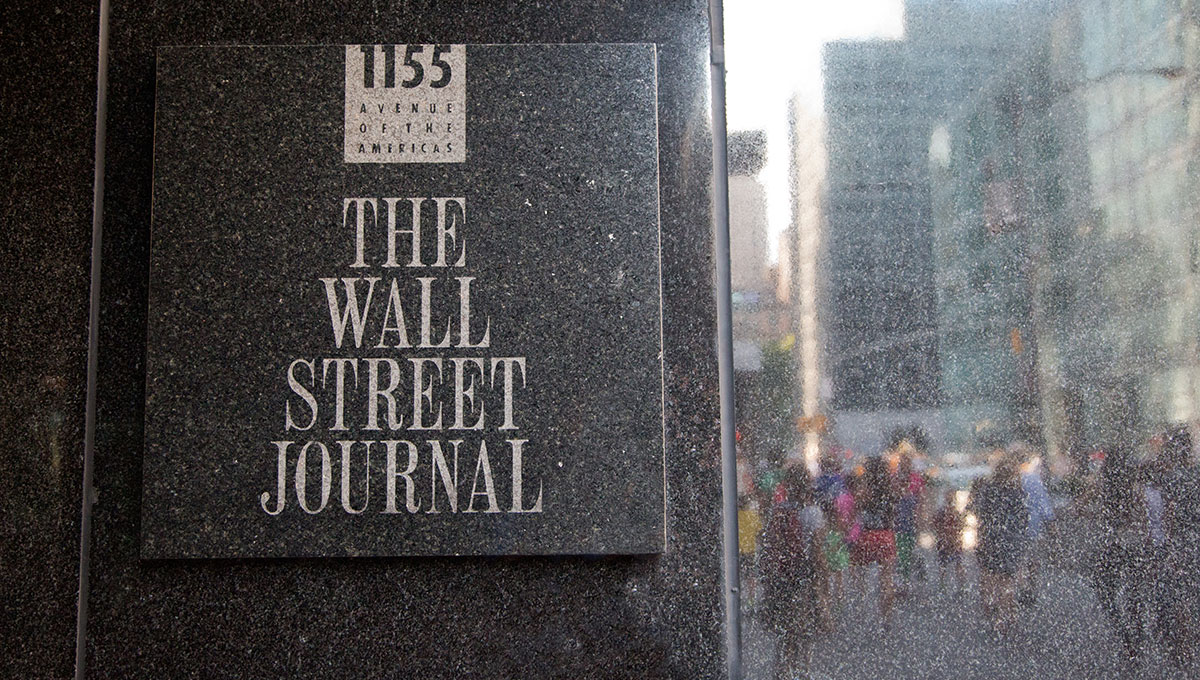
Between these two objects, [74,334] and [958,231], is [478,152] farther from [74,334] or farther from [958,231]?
[958,231]

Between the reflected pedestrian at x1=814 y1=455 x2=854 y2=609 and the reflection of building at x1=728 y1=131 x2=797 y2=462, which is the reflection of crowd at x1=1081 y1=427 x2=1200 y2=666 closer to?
the reflected pedestrian at x1=814 y1=455 x2=854 y2=609

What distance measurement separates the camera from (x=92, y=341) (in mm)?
1664

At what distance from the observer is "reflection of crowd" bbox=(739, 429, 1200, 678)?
1660 mm

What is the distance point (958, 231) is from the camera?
1.75 m

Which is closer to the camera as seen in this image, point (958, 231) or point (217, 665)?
point (217, 665)

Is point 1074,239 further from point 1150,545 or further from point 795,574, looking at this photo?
point 795,574

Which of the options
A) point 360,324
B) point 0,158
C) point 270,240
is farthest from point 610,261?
point 0,158

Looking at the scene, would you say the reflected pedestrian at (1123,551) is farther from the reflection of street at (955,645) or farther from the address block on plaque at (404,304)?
the address block on plaque at (404,304)

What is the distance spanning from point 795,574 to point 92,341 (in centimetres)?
135

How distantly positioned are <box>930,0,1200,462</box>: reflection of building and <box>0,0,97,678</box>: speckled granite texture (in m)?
1.61

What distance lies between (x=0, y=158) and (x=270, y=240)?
551mm

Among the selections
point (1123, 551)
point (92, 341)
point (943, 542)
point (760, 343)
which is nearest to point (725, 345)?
point (760, 343)

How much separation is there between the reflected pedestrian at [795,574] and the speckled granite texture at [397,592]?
0.10 metres

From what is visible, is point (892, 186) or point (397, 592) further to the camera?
point (892, 186)
